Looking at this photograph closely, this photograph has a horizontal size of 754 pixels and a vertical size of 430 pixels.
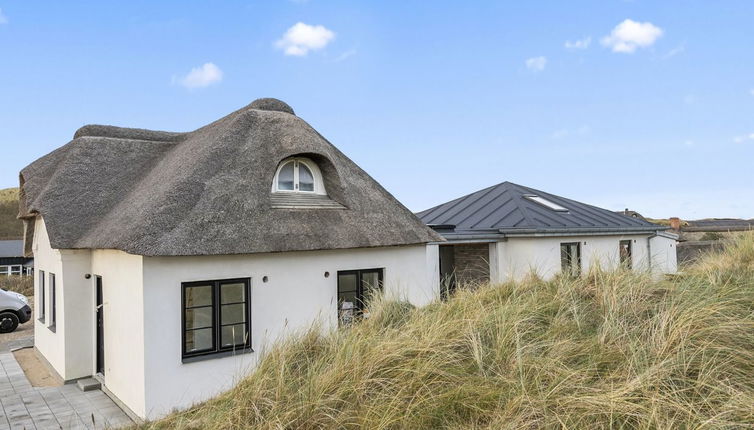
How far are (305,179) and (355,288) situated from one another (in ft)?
8.25

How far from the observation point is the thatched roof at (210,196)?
8.02m

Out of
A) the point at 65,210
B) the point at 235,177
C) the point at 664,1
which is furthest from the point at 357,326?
the point at 664,1

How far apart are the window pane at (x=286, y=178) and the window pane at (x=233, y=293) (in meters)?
2.22

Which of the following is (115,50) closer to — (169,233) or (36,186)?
(36,186)

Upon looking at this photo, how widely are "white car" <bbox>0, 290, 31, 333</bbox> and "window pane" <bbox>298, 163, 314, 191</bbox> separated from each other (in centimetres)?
1347

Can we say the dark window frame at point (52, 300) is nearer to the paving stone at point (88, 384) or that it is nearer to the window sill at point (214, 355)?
the paving stone at point (88, 384)

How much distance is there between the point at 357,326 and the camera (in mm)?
5598

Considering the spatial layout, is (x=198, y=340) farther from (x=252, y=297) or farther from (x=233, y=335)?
(x=252, y=297)

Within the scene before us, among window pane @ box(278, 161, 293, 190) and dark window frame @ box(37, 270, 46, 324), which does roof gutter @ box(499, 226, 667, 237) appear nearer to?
window pane @ box(278, 161, 293, 190)

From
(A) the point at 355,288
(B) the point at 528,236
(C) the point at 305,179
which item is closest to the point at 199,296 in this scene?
(A) the point at 355,288

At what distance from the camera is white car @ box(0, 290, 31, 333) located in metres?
16.6

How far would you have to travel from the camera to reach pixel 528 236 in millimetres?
14836

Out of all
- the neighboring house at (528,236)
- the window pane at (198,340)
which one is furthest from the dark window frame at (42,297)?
the neighboring house at (528,236)

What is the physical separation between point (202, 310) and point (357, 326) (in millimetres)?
3824
